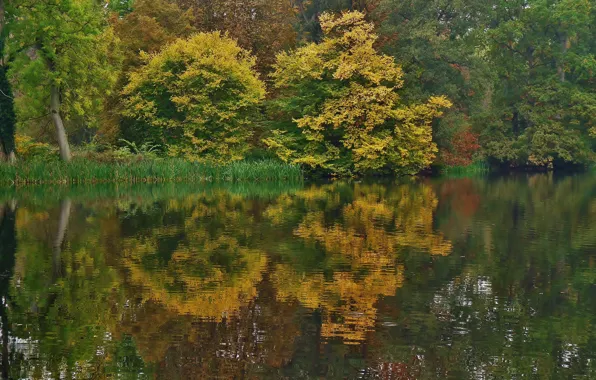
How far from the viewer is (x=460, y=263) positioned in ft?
52.6

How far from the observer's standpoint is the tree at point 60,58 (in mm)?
38812

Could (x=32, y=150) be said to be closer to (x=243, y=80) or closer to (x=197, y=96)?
(x=197, y=96)

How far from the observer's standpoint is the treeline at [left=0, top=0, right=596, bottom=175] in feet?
132

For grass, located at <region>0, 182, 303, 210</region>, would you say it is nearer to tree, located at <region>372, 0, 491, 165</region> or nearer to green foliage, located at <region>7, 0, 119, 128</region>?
green foliage, located at <region>7, 0, 119, 128</region>

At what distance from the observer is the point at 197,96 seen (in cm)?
4569

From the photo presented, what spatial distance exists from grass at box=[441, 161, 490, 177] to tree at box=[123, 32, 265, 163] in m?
19.6

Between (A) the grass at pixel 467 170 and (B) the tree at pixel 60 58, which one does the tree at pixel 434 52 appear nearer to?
(A) the grass at pixel 467 170

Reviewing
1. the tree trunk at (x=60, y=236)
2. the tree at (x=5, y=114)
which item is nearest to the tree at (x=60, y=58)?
the tree at (x=5, y=114)

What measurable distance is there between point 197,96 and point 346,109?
9.27 m

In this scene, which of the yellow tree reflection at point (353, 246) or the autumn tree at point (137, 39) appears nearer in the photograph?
the yellow tree reflection at point (353, 246)

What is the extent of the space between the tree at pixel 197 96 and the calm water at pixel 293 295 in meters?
20.5

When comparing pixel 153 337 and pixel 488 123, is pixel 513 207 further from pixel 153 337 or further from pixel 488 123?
pixel 488 123

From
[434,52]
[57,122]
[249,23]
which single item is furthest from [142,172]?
[434,52]

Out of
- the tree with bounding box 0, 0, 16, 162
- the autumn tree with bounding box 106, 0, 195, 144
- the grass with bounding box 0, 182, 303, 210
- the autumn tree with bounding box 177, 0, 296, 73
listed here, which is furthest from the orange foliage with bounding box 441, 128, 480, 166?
the tree with bounding box 0, 0, 16, 162
